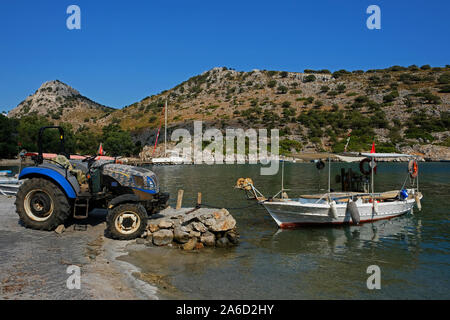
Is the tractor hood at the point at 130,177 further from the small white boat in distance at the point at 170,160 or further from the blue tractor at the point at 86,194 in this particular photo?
the small white boat in distance at the point at 170,160

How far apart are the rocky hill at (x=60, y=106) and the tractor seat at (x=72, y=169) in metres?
131

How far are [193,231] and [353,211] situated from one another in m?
8.31

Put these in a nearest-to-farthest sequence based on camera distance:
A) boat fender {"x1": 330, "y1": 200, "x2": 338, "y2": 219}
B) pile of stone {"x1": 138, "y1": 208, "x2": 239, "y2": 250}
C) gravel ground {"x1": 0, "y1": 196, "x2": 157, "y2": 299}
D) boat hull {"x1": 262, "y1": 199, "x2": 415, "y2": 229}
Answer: gravel ground {"x1": 0, "y1": 196, "x2": 157, "y2": 299}, pile of stone {"x1": 138, "y1": 208, "x2": 239, "y2": 250}, boat hull {"x1": 262, "y1": 199, "x2": 415, "y2": 229}, boat fender {"x1": 330, "y1": 200, "x2": 338, "y2": 219}

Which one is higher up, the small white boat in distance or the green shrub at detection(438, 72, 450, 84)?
the green shrub at detection(438, 72, 450, 84)

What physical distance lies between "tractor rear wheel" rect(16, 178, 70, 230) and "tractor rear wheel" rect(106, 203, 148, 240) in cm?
137

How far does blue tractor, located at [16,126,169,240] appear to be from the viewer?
32.5 ft

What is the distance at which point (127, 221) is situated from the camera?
10.2 m

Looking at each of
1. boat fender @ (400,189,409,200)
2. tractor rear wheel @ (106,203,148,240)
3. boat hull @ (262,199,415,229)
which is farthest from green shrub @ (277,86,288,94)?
tractor rear wheel @ (106,203,148,240)

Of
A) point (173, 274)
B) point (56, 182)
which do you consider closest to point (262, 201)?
point (173, 274)

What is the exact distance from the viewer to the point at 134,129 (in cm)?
10531

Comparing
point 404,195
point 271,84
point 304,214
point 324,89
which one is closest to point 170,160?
point 404,195

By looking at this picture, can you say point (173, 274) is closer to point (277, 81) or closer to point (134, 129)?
point (134, 129)

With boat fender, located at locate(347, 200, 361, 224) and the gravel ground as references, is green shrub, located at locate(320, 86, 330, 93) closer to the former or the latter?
boat fender, located at locate(347, 200, 361, 224)

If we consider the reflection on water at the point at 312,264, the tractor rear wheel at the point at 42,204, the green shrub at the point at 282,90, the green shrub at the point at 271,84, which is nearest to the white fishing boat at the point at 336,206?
the reflection on water at the point at 312,264
